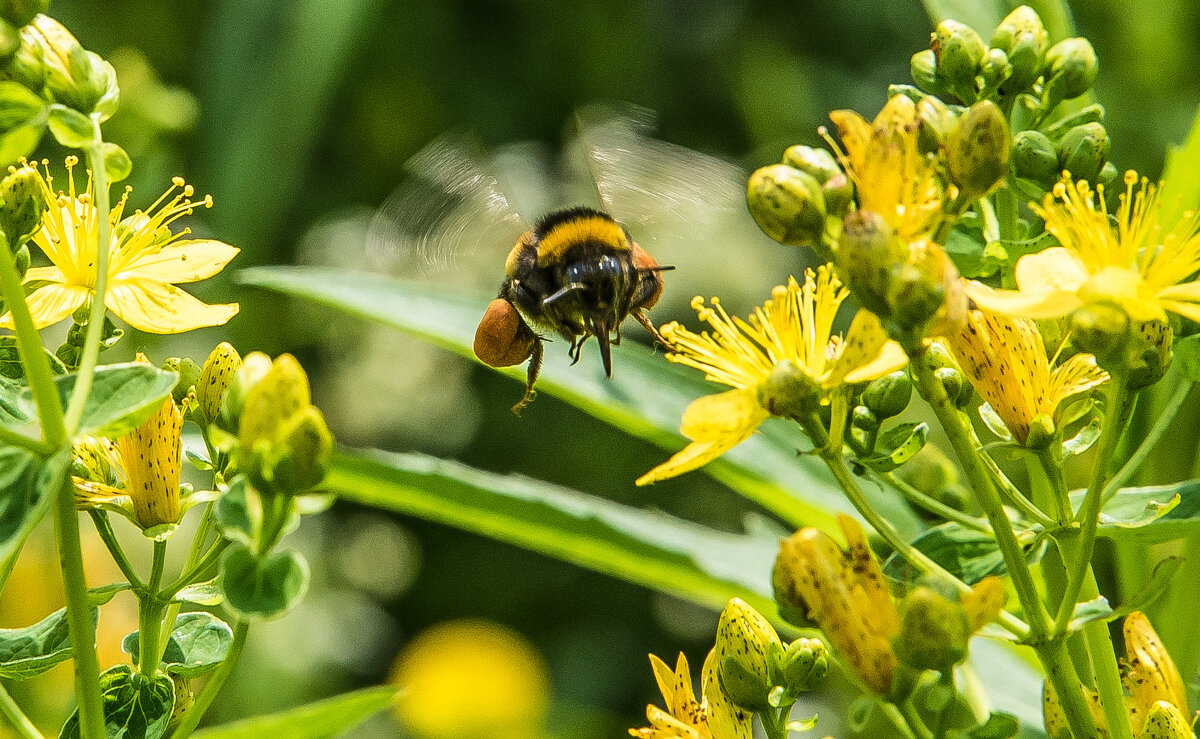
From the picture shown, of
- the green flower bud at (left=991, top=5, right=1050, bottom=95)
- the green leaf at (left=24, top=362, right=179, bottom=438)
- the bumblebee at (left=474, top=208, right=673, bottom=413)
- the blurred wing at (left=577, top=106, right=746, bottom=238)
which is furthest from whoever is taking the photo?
the blurred wing at (left=577, top=106, right=746, bottom=238)

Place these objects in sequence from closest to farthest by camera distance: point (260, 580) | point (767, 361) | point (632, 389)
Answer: point (260, 580)
point (767, 361)
point (632, 389)

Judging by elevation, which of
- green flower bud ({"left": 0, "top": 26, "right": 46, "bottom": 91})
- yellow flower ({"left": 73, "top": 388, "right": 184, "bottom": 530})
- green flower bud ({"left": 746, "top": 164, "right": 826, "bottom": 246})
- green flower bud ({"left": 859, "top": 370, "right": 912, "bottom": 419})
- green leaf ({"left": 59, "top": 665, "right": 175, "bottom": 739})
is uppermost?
green flower bud ({"left": 0, "top": 26, "right": 46, "bottom": 91})

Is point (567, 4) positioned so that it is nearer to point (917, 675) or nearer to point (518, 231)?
point (518, 231)

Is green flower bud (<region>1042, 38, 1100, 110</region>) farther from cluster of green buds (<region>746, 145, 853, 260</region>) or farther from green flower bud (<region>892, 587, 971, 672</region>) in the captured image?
green flower bud (<region>892, 587, 971, 672</region>)

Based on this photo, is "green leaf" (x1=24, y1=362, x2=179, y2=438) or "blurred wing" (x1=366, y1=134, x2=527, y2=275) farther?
"blurred wing" (x1=366, y1=134, x2=527, y2=275)

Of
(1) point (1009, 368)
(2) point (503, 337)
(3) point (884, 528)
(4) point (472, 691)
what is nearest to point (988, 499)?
(3) point (884, 528)

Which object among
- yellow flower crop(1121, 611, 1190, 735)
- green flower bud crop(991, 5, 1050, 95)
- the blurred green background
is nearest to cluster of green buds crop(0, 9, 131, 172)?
green flower bud crop(991, 5, 1050, 95)

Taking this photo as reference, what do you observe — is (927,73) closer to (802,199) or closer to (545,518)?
(802,199)
